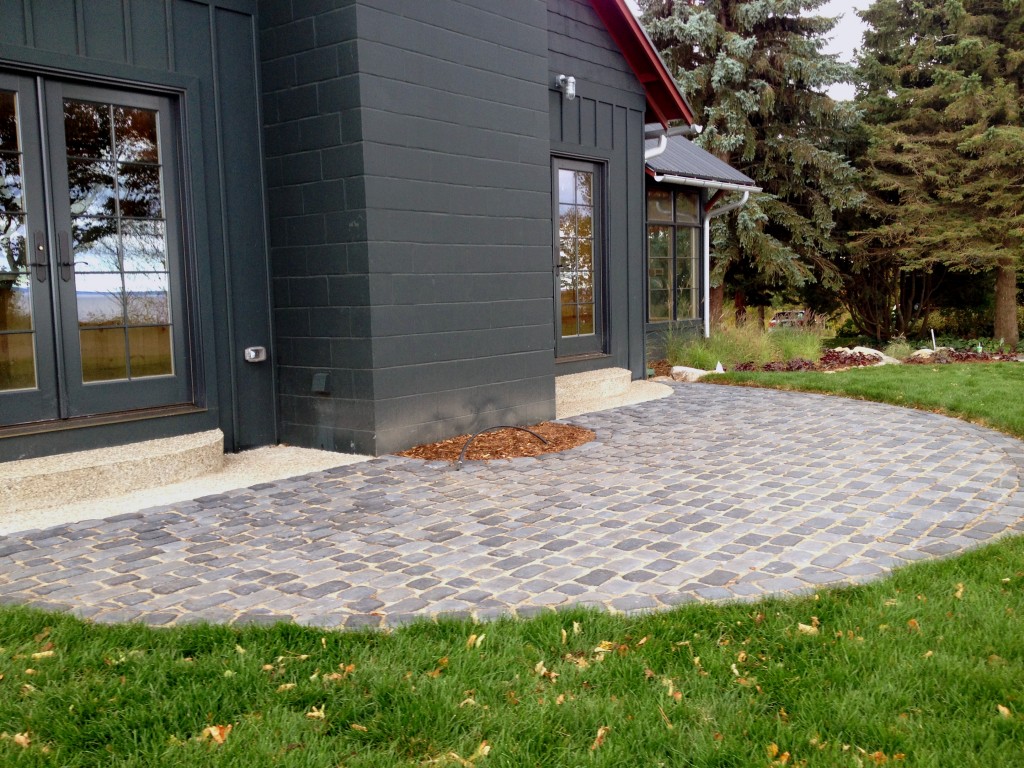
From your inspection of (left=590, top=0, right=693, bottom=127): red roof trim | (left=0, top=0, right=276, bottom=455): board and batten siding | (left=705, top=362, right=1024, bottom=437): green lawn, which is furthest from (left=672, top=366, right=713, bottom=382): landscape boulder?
(left=0, top=0, right=276, bottom=455): board and batten siding

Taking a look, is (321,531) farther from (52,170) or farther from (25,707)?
(52,170)

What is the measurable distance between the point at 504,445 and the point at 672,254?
6430 mm

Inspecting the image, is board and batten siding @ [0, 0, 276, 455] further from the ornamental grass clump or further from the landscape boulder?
the ornamental grass clump

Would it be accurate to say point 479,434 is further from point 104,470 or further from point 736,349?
point 736,349

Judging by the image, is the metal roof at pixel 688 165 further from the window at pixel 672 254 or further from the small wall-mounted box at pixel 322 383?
the small wall-mounted box at pixel 322 383

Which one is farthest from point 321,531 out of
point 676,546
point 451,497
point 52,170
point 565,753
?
point 52,170

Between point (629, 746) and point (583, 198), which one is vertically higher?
point (583, 198)

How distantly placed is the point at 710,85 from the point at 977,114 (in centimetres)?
479

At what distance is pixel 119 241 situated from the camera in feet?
17.3

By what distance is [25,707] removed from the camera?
2.31m

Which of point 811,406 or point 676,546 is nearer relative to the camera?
point 676,546

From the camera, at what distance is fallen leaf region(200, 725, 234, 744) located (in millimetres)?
2166

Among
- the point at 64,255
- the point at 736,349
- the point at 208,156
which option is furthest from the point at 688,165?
the point at 64,255

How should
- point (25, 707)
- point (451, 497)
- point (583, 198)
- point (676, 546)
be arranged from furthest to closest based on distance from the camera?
point (583, 198), point (451, 497), point (676, 546), point (25, 707)
